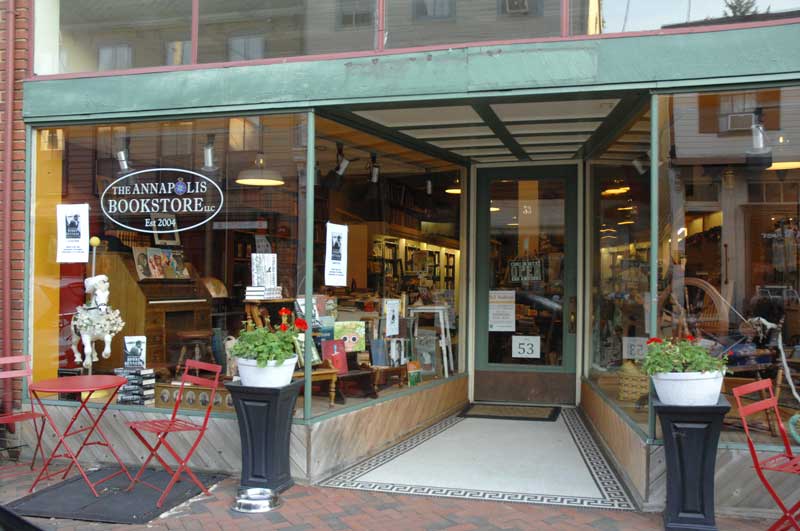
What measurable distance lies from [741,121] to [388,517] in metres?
3.51

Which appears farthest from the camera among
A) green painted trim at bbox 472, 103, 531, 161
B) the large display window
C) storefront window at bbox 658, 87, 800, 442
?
the large display window

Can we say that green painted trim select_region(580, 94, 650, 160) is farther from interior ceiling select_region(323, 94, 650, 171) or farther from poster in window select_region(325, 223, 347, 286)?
poster in window select_region(325, 223, 347, 286)

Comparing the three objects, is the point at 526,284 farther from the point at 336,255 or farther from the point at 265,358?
the point at 265,358

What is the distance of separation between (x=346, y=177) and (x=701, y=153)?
2.96 metres

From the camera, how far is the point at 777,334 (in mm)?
5164

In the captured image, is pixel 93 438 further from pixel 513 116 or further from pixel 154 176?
pixel 513 116

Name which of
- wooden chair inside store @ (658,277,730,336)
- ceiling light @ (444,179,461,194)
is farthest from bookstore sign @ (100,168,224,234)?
wooden chair inside store @ (658,277,730,336)

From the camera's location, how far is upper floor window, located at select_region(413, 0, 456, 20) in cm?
484

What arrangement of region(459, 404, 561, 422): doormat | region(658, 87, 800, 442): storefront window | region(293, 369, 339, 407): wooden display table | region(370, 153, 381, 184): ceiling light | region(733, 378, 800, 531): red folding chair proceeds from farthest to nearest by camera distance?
region(459, 404, 561, 422): doormat
region(370, 153, 381, 184): ceiling light
region(293, 369, 339, 407): wooden display table
region(658, 87, 800, 442): storefront window
region(733, 378, 800, 531): red folding chair

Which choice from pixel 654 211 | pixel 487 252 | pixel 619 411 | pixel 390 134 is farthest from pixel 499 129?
pixel 619 411

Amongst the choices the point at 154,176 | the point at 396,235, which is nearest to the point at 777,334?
the point at 396,235

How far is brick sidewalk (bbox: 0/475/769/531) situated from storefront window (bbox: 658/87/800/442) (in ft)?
3.25

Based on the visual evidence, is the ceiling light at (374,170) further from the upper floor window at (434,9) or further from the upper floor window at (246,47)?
the upper floor window at (434,9)

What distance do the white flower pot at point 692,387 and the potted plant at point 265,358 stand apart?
2.36 meters
